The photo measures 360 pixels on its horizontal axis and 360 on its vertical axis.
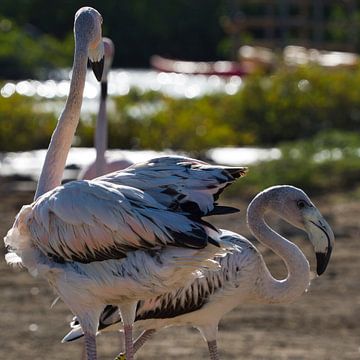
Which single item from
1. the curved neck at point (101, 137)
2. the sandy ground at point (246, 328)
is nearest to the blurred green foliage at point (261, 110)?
the sandy ground at point (246, 328)

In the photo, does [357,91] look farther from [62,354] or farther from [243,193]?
[62,354]

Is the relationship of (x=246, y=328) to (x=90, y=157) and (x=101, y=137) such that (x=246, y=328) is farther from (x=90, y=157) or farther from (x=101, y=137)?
(x=90, y=157)

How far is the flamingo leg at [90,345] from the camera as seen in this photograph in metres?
6.18

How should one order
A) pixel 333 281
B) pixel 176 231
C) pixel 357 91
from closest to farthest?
pixel 176 231 → pixel 333 281 → pixel 357 91

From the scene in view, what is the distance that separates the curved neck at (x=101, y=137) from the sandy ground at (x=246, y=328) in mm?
1154

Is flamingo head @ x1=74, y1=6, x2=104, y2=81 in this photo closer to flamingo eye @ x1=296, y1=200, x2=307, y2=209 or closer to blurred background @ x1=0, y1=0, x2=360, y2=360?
flamingo eye @ x1=296, y1=200, x2=307, y2=209

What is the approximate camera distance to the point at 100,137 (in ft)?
28.1

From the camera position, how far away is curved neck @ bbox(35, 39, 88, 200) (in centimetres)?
645

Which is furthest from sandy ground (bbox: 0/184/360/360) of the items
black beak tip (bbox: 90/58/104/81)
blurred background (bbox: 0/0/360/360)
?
black beak tip (bbox: 90/58/104/81)

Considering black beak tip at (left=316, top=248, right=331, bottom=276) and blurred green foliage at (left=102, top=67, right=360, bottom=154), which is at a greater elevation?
black beak tip at (left=316, top=248, right=331, bottom=276)

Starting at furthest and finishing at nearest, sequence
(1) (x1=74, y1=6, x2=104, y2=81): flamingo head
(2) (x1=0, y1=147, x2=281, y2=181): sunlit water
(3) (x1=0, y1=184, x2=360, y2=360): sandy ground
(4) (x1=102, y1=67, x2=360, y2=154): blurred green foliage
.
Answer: (4) (x1=102, y1=67, x2=360, y2=154): blurred green foliage, (2) (x1=0, y1=147, x2=281, y2=181): sunlit water, (3) (x1=0, y1=184, x2=360, y2=360): sandy ground, (1) (x1=74, y1=6, x2=104, y2=81): flamingo head

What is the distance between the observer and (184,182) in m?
5.91

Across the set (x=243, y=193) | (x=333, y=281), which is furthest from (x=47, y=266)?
(x=243, y=193)

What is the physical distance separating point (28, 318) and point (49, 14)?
33747 mm
